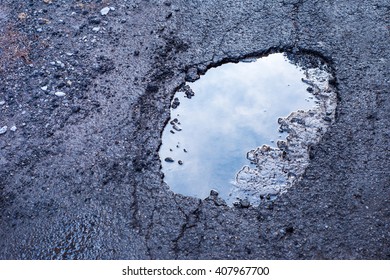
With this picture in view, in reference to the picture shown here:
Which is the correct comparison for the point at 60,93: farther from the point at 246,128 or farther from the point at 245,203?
the point at 245,203

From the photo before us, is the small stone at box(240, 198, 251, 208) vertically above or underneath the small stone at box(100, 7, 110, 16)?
underneath

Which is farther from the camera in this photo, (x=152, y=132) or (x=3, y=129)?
(x=3, y=129)

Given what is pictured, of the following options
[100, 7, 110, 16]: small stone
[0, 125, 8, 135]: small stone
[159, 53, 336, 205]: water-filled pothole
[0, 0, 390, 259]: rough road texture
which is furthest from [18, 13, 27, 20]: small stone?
[159, 53, 336, 205]: water-filled pothole

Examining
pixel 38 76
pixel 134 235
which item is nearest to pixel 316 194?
pixel 134 235

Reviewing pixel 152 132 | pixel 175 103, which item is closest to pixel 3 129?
pixel 152 132

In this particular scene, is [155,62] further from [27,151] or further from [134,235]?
[134,235]

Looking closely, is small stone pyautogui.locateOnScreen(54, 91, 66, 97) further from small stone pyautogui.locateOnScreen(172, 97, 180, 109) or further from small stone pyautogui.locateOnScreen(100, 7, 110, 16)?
small stone pyautogui.locateOnScreen(100, 7, 110, 16)
